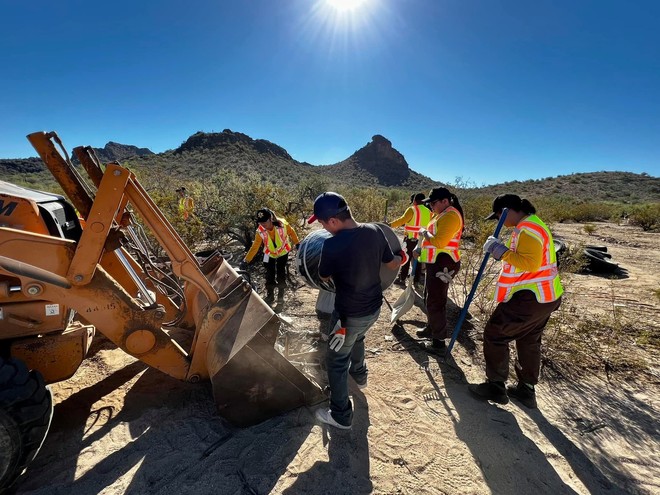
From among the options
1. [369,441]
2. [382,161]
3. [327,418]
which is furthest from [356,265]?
[382,161]

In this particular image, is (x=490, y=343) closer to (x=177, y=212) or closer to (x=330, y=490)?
(x=330, y=490)

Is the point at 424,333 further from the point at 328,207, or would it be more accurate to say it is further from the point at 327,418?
the point at 328,207

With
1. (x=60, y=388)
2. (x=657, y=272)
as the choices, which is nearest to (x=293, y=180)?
(x=657, y=272)

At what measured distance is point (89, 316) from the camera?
8.09 feet

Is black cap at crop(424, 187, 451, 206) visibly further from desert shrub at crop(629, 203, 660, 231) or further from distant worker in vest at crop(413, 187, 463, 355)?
desert shrub at crop(629, 203, 660, 231)

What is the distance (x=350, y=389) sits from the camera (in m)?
3.60

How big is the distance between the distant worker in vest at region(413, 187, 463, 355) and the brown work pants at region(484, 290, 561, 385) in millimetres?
987

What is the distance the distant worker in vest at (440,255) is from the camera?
13.7 feet

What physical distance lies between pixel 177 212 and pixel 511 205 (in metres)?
8.40

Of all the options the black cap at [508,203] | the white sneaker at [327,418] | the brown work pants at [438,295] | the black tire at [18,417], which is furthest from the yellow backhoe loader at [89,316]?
the black cap at [508,203]

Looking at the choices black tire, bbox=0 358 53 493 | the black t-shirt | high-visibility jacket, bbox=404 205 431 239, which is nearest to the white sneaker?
the black t-shirt

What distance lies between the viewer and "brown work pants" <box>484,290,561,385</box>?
307 cm

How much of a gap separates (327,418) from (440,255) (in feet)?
8.48

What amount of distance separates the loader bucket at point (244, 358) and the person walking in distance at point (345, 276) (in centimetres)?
46
